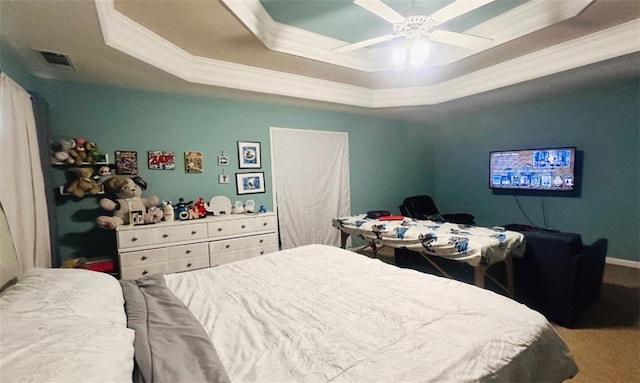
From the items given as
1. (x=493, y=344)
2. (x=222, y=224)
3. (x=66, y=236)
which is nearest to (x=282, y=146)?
(x=222, y=224)

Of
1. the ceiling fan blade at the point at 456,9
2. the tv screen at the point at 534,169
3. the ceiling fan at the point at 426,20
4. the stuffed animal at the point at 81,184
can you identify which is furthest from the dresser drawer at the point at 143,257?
the tv screen at the point at 534,169

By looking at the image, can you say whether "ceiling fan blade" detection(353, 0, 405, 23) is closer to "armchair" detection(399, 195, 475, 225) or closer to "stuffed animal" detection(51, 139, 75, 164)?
"stuffed animal" detection(51, 139, 75, 164)

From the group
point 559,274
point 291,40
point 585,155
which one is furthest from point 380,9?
point 585,155

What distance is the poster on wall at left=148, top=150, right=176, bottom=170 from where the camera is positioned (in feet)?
10.4

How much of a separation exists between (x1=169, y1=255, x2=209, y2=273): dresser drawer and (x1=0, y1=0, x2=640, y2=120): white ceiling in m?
1.87

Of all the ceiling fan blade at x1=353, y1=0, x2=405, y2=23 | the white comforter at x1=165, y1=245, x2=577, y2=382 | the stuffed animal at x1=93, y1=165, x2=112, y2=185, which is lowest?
the white comforter at x1=165, y1=245, x2=577, y2=382

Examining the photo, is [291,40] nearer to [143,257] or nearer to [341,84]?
[341,84]

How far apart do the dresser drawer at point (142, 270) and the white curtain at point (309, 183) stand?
1.60 m

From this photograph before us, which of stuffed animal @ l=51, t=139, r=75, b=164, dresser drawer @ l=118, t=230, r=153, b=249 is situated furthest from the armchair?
stuffed animal @ l=51, t=139, r=75, b=164

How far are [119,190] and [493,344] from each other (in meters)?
3.31

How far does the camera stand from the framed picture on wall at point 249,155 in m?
3.72

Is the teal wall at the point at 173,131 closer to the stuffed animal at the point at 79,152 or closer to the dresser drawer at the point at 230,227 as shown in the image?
the stuffed animal at the point at 79,152

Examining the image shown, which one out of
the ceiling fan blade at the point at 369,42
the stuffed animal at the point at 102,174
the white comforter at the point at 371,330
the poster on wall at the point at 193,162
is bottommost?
the white comforter at the point at 371,330

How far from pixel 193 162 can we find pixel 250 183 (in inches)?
29.8
